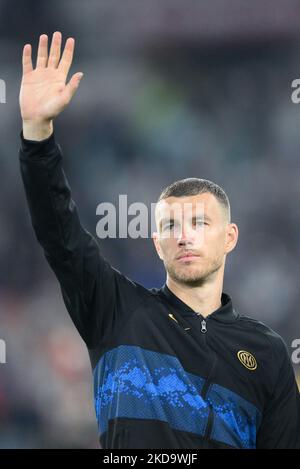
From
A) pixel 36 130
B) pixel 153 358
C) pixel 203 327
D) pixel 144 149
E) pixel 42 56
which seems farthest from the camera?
pixel 144 149

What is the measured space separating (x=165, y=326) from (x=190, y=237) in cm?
38

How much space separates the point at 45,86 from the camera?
9.28ft

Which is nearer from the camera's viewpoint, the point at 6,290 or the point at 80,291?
the point at 80,291

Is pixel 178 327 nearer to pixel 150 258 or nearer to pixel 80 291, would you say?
pixel 80 291

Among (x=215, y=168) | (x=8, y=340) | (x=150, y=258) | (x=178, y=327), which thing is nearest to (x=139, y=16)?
(x=215, y=168)

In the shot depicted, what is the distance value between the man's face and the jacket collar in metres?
0.08

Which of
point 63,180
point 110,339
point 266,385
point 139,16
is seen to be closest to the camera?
point 63,180

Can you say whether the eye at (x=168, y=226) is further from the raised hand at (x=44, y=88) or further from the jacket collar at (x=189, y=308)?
the raised hand at (x=44, y=88)

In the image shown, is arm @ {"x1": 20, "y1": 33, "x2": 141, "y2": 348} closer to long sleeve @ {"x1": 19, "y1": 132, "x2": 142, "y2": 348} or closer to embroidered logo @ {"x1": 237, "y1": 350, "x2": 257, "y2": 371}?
long sleeve @ {"x1": 19, "y1": 132, "x2": 142, "y2": 348}

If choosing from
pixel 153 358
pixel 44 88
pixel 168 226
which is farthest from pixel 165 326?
pixel 44 88

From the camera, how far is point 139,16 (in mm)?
8656

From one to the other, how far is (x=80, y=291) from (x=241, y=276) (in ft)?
15.0

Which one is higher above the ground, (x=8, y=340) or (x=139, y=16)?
(x=139, y=16)

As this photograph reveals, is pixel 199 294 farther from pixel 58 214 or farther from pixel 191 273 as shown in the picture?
pixel 58 214
